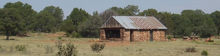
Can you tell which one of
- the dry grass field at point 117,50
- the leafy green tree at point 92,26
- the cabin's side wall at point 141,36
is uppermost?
the leafy green tree at point 92,26

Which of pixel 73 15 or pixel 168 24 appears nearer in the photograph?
pixel 168 24

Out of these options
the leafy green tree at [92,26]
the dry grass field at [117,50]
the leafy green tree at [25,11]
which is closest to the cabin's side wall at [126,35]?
the dry grass field at [117,50]

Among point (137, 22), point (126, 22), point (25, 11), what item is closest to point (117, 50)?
point (126, 22)

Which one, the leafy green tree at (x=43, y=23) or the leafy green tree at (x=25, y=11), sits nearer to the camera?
the leafy green tree at (x=25, y=11)

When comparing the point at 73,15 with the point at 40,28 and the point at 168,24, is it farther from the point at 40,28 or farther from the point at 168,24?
the point at 168,24

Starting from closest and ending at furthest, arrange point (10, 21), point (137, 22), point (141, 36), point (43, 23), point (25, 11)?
point (10, 21)
point (141, 36)
point (137, 22)
point (25, 11)
point (43, 23)

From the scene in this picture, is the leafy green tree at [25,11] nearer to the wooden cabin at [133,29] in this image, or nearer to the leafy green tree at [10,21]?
the leafy green tree at [10,21]

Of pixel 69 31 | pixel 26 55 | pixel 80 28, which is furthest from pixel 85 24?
pixel 26 55

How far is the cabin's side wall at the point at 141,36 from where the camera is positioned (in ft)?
152

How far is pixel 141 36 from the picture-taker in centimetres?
4691

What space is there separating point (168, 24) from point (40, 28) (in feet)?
138

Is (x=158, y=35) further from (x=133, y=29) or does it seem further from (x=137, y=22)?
(x=133, y=29)

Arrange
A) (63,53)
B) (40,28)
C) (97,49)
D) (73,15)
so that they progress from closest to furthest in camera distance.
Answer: (63,53) → (97,49) → (73,15) → (40,28)

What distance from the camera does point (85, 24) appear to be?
2744 inches
